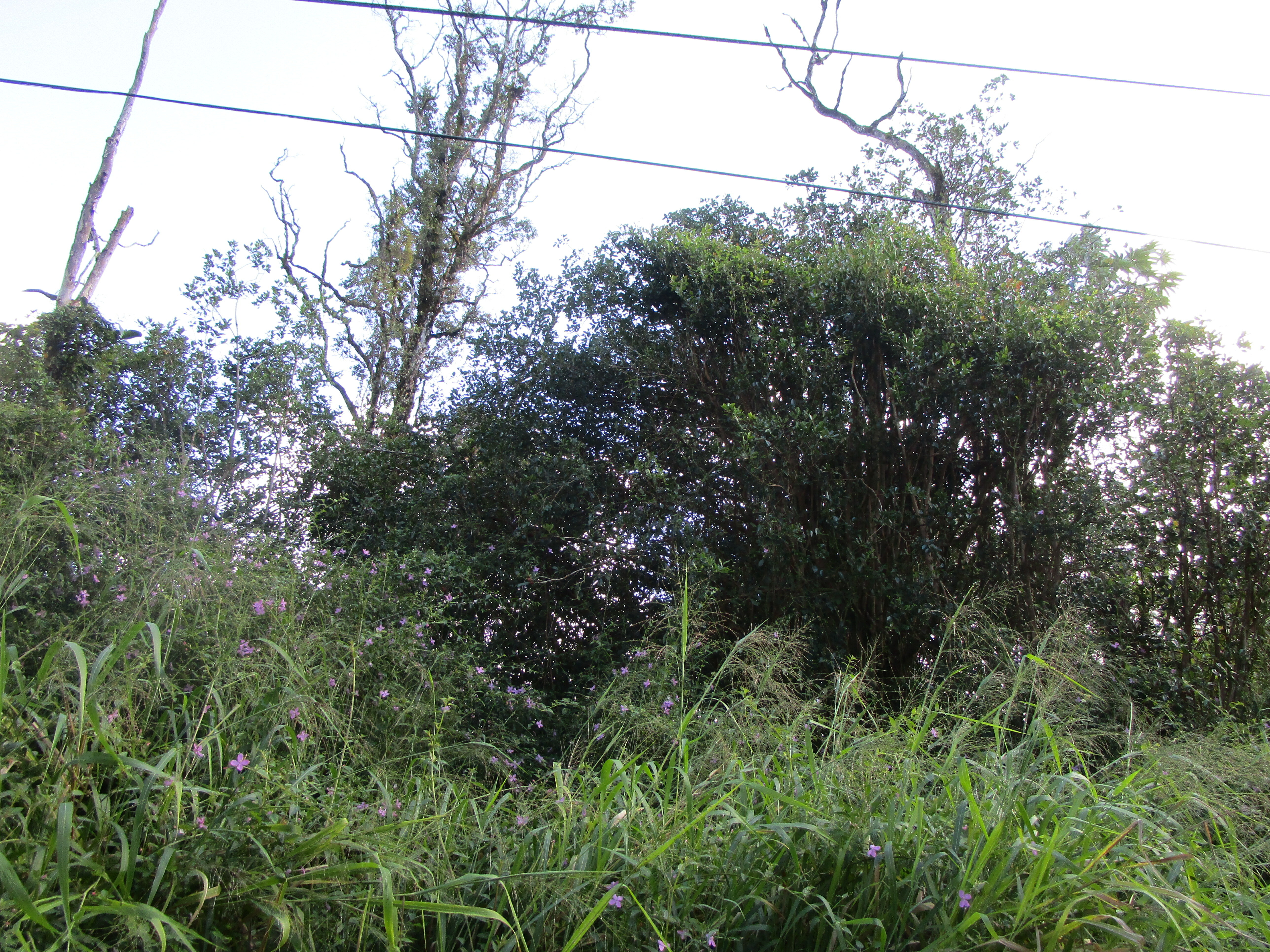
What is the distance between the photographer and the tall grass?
1.80 meters

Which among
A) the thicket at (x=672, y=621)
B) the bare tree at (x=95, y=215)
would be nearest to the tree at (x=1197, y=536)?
the thicket at (x=672, y=621)

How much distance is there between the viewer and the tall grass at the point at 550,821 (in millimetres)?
1802

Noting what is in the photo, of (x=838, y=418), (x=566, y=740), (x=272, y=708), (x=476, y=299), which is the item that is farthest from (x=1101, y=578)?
(x=476, y=299)

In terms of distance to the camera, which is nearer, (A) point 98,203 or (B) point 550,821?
(B) point 550,821

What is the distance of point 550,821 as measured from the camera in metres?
2.51

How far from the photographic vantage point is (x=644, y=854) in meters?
2.14

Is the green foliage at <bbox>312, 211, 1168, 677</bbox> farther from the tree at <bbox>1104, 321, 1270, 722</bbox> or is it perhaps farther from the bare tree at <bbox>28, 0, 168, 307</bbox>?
the bare tree at <bbox>28, 0, 168, 307</bbox>

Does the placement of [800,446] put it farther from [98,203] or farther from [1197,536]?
[98,203]

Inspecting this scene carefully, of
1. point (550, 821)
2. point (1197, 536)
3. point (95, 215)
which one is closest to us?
point (550, 821)

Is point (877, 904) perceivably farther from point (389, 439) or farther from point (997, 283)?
point (389, 439)

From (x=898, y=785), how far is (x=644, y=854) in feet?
2.46

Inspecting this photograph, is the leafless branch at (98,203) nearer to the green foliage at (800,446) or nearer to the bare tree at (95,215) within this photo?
the bare tree at (95,215)

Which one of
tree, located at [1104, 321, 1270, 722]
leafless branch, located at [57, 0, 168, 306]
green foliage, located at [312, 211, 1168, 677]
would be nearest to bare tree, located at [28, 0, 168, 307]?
leafless branch, located at [57, 0, 168, 306]

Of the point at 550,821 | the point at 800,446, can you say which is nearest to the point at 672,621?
the point at 550,821
